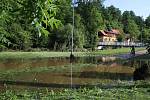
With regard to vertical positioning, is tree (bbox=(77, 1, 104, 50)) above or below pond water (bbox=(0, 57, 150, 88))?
above

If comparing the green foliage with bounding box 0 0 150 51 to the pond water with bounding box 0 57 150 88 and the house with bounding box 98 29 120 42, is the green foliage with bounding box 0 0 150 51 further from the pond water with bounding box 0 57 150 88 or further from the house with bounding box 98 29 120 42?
the pond water with bounding box 0 57 150 88

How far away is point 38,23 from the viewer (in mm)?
5184

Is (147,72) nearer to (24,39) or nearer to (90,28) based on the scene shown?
(24,39)

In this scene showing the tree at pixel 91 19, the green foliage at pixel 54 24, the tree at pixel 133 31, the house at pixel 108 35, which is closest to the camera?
the green foliage at pixel 54 24

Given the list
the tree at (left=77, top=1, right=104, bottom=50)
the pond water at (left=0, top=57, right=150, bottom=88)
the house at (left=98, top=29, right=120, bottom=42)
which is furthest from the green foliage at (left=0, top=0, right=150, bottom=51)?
the pond water at (left=0, top=57, right=150, bottom=88)

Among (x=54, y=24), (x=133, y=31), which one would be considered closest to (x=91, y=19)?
(x=133, y=31)

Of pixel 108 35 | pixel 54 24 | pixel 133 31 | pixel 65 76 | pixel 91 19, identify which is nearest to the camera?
pixel 54 24

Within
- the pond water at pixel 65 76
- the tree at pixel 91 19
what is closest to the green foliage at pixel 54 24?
the tree at pixel 91 19

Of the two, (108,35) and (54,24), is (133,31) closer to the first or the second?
(108,35)

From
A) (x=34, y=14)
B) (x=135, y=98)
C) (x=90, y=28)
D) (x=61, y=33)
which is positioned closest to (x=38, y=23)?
(x=34, y=14)

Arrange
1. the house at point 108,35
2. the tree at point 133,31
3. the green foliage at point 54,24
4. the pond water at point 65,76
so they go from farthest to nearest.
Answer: the tree at point 133,31 < the house at point 108,35 < the pond water at point 65,76 < the green foliage at point 54,24

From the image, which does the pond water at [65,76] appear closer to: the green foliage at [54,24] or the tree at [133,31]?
the green foliage at [54,24]

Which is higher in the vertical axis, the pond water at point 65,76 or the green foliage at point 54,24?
the green foliage at point 54,24

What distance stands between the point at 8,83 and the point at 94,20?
3078 inches
